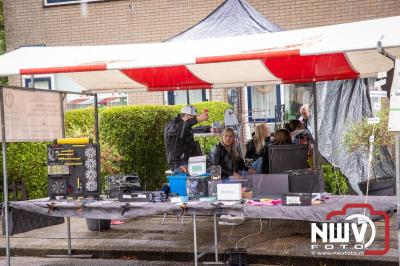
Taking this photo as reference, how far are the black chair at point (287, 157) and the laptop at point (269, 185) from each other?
4.38 ft

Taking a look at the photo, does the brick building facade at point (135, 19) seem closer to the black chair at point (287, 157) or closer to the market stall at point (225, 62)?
the market stall at point (225, 62)

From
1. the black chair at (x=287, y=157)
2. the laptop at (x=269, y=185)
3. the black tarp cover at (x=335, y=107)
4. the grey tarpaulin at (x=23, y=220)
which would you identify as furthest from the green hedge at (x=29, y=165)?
the laptop at (x=269, y=185)

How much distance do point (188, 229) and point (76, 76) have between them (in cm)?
289

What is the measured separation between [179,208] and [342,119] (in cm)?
618

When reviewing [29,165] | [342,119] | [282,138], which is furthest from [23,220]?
[342,119]

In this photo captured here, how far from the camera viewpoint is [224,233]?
9781 millimetres

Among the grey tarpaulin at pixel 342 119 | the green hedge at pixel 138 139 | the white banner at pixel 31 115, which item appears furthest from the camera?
the grey tarpaulin at pixel 342 119

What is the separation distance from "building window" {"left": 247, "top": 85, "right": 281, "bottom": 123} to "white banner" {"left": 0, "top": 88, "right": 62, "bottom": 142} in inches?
268

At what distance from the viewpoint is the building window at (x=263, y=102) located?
49.4 feet

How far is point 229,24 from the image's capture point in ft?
35.0

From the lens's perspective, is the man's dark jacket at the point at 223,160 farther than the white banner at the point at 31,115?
Yes

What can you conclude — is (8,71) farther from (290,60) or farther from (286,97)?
(286,97)

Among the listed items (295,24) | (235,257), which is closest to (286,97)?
(295,24)

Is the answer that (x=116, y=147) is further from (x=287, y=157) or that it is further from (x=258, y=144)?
(x=287, y=157)
